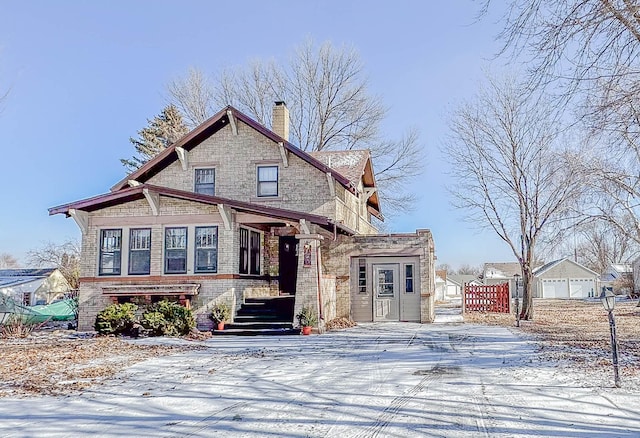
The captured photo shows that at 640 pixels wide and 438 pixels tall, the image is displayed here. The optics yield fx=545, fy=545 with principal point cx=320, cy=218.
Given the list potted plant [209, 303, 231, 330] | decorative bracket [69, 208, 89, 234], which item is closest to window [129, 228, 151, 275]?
decorative bracket [69, 208, 89, 234]

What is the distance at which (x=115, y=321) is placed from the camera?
587 inches

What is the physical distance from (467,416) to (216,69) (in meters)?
35.5

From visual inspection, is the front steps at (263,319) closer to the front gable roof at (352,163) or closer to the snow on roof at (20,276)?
the front gable roof at (352,163)

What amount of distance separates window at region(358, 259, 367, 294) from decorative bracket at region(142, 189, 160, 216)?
24.3ft

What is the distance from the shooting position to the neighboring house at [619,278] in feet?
165

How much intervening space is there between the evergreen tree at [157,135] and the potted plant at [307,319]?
91.0 feet

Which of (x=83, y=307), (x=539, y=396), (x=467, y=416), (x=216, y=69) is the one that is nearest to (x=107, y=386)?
(x=467, y=416)

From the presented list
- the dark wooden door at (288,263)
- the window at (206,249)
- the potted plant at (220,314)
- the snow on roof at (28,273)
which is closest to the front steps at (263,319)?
the potted plant at (220,314)

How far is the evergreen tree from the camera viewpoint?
40.0m

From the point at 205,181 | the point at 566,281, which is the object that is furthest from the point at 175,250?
the point at 566,281

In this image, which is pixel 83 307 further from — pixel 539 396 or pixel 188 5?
pixel 539 396

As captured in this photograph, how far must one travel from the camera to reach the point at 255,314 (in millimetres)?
16422

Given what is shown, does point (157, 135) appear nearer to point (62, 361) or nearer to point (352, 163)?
point (352, 163)

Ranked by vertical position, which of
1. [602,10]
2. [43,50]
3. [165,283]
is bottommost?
[165,283]
